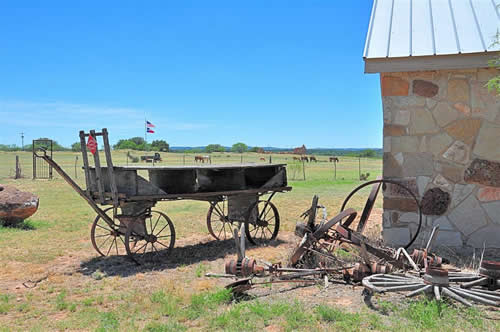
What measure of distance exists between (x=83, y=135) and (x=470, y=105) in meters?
6.05

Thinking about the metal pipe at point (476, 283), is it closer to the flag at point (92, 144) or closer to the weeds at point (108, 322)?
the weeds at point (108, 322)

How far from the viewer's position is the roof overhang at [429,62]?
6867mm

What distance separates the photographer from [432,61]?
7062 millimetres

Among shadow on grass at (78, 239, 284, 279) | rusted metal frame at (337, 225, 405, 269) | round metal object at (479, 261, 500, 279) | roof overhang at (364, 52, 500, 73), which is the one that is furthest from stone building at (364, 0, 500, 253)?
shadow on grass at (78, 239, 284, 279)

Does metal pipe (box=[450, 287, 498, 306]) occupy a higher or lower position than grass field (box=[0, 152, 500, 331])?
higher

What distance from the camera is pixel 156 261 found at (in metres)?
7.91

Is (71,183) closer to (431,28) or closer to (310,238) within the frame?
(310,238)

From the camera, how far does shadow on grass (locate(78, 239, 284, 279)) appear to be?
7.31 meters

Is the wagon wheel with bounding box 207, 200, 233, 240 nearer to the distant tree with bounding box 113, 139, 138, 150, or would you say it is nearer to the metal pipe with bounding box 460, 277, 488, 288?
the metal pipe with bounding box 460, 277, 488, 288

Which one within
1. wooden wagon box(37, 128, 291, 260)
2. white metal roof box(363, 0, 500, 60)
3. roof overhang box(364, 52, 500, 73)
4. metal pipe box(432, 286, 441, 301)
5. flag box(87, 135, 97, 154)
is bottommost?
metal pipe box(432, 286, 441, 301)

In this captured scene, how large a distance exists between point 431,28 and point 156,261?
6.04 m

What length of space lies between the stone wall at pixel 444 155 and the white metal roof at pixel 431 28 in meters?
0.38

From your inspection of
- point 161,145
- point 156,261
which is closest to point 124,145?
point 161,145

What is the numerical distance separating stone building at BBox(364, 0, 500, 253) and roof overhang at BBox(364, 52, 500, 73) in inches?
0.6
